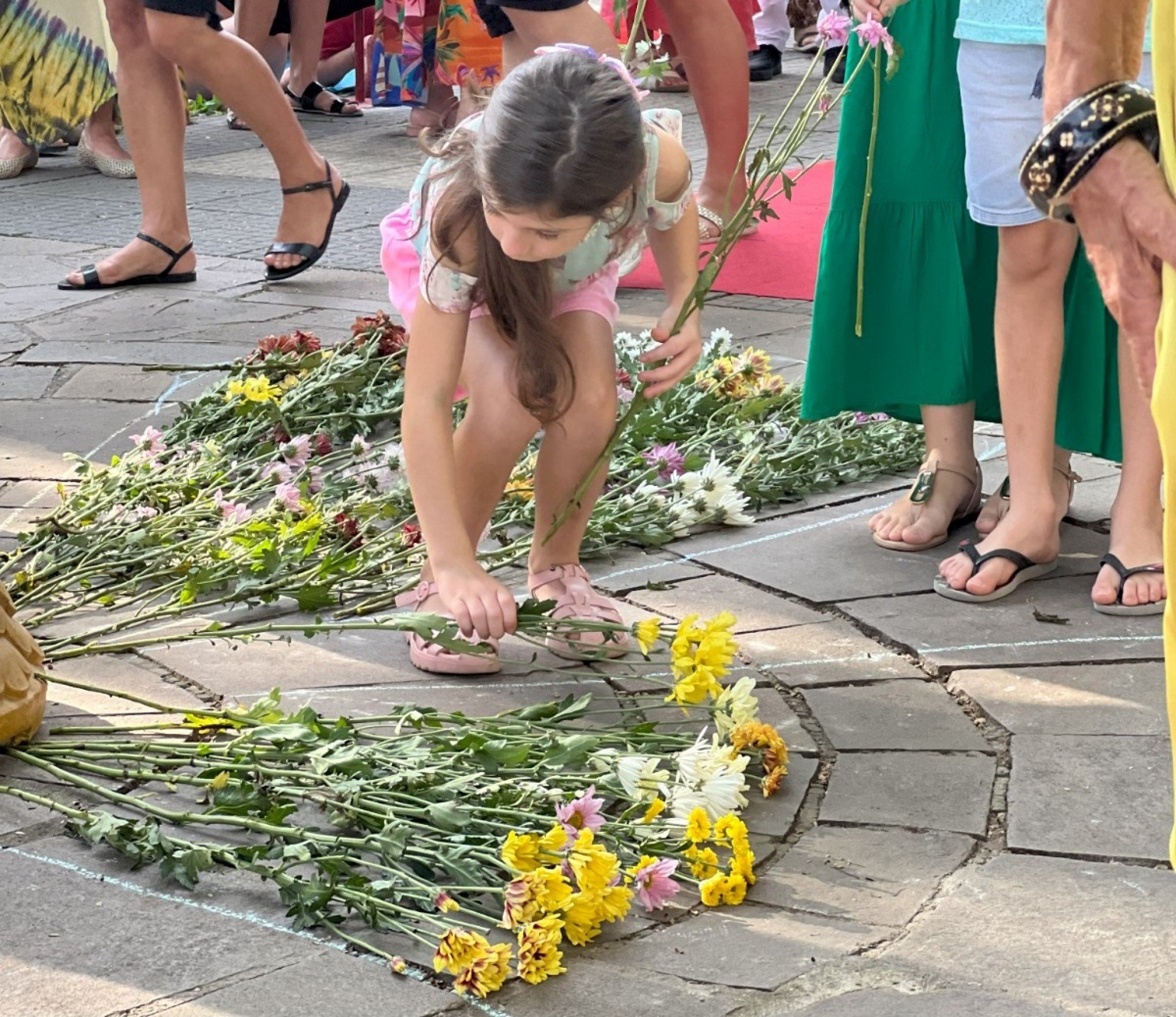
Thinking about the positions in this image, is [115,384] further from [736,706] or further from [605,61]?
[736,706]

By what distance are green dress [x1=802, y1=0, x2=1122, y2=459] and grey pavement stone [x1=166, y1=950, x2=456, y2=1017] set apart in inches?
73.1

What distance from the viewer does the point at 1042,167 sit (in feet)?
4.93

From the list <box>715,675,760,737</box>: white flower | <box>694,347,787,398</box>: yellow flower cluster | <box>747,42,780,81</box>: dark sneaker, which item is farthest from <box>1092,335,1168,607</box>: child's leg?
<box>747,42,780,81</box>: dark sneaker

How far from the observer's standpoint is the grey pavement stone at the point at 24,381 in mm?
4145

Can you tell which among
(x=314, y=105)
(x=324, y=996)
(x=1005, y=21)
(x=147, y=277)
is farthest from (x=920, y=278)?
(x=314, y=105)

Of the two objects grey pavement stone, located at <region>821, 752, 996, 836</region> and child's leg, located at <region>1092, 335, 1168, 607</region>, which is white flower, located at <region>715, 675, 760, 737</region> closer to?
grey pavement stone, located at <region>821, 752, 996, 836</region>

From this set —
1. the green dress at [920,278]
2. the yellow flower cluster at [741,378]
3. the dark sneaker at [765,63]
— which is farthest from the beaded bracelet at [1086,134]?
the dark sneaker at [765,63]

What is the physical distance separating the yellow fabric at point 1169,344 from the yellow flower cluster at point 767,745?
3.05ft

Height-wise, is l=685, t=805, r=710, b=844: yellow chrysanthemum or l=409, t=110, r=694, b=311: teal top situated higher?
l=409, t=110, r=694, b=311: teal top

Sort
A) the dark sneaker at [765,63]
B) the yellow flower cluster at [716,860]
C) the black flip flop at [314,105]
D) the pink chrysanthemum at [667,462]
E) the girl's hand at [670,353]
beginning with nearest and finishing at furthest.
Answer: the yellow flower cluster at [716,860] → the girl's hand at [670,353] → the pink chrysanthemum at [667,462] → the black flip flop at [314,105] → the dark sneaker at [765,63]

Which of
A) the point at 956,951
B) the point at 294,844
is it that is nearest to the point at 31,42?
the point at 294,844

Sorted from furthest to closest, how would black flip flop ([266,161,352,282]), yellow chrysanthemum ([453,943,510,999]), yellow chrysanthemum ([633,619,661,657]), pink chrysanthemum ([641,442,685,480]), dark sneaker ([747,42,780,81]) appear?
dark sneaker ([747,42,780,81])
black flip flop ([266,161,352,282])
pink chrysanthemum ([641,442,685,480])
yellow chrysanthemum ([633,619,661,657])
yellow chrysanthemum ([453,943,510,999])

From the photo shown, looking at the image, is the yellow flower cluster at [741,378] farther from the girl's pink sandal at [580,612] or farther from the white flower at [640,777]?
the white flower at [640,777]

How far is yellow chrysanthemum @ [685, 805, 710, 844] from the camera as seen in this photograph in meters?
1.95
